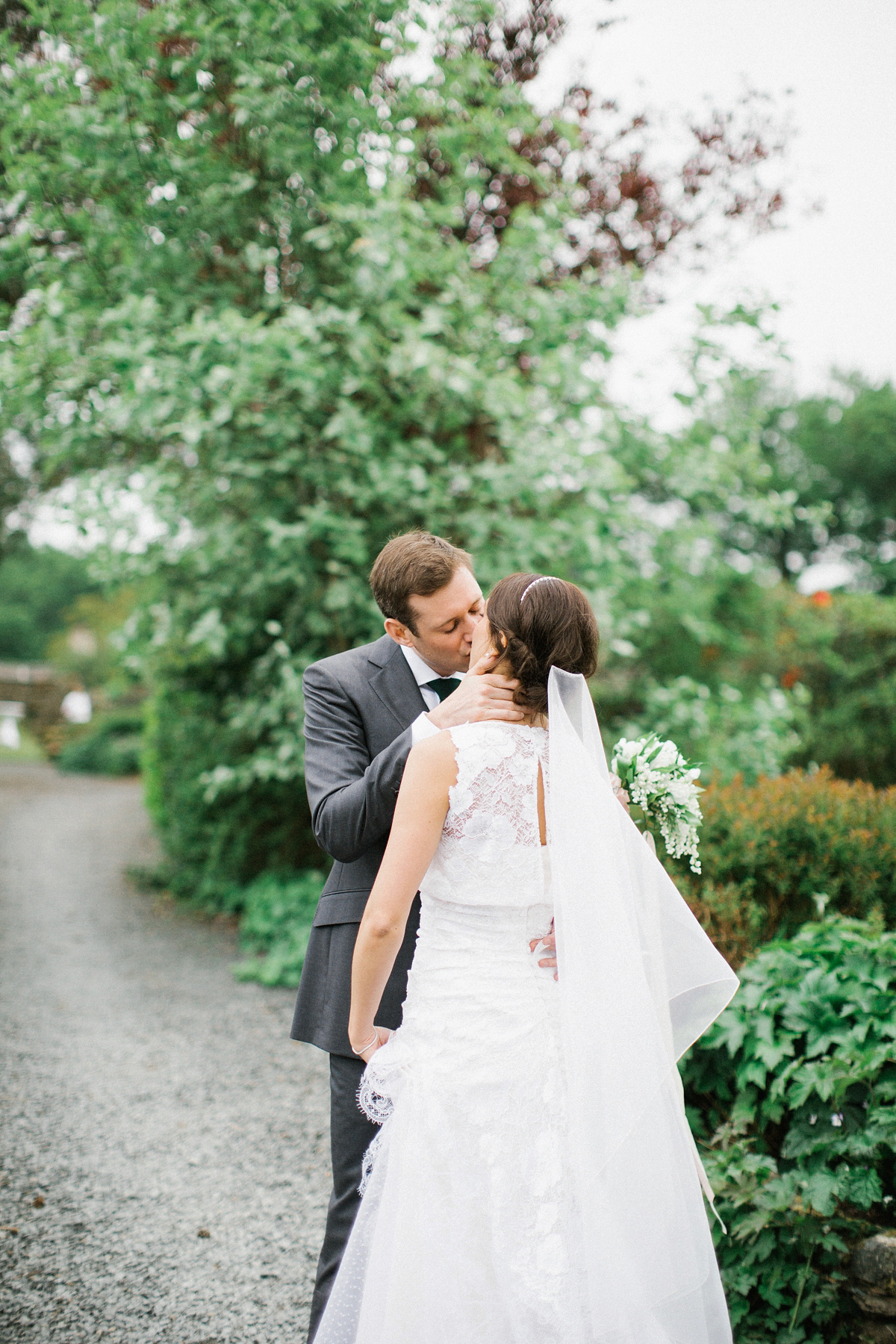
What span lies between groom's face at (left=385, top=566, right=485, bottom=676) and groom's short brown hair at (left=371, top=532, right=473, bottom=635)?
0.02 m

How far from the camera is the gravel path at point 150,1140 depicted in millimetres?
2711

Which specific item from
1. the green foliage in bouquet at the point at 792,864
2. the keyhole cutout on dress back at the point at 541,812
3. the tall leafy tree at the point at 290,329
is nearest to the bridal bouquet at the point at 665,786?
the keyhole cutout on dress back at the point at 541,812

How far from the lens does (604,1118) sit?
70.6 inches

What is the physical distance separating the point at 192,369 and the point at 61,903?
4.92 m

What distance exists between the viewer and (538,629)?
1.90m

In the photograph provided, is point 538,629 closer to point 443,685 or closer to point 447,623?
point 447,623

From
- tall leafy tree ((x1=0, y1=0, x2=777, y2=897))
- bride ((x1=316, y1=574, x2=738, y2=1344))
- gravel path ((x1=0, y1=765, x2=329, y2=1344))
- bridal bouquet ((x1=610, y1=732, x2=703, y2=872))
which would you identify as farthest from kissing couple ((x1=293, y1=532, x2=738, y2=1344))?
tall leafy tree ((x1=0, y1=0, x2=777, y2=897))

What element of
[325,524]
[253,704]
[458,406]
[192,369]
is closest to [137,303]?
[192,369]

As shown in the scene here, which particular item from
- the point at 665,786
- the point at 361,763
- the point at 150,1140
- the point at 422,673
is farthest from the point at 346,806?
the point at 150,1140

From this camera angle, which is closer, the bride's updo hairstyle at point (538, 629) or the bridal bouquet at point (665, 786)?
the bride's updo hairstyle at point (538, 629)

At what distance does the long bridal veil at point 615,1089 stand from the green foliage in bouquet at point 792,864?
1593 millimetres

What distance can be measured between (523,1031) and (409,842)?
0.47 metres

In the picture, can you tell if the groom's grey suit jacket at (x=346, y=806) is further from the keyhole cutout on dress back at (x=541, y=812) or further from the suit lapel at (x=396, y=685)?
the keyhole cutout on dress back at (x=541, y=812)

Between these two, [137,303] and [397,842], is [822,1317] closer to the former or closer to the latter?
[397,842]
